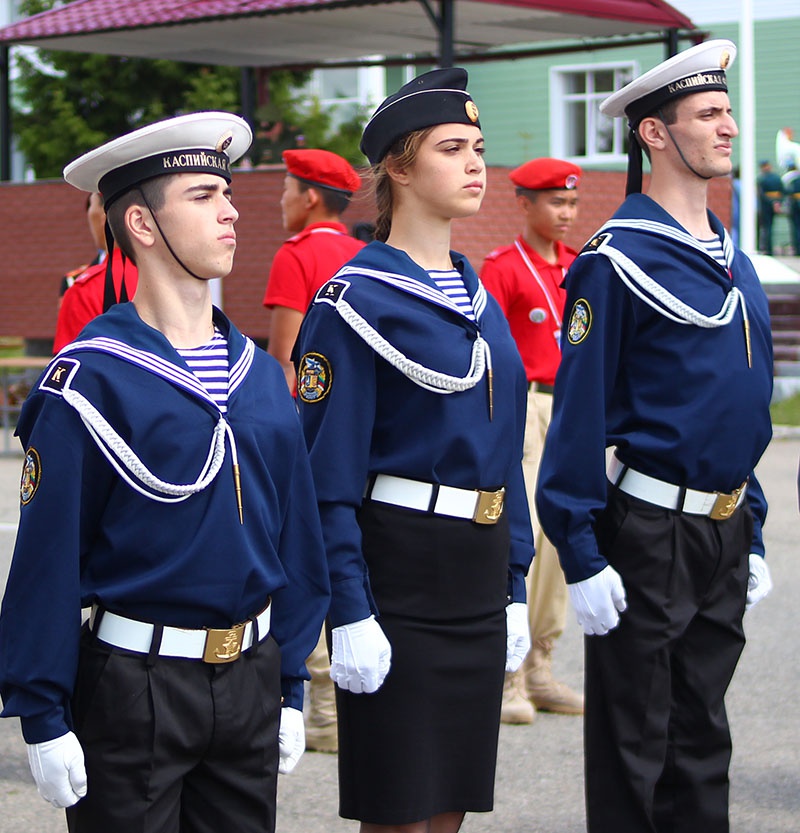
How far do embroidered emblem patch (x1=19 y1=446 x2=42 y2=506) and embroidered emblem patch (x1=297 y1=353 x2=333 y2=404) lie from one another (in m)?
0.84

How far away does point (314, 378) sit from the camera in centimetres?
370

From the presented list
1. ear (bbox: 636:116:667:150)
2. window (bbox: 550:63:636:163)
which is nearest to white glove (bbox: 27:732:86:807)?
ear (bbox: 636:116:667:150)

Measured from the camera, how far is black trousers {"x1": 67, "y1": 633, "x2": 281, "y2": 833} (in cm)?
298

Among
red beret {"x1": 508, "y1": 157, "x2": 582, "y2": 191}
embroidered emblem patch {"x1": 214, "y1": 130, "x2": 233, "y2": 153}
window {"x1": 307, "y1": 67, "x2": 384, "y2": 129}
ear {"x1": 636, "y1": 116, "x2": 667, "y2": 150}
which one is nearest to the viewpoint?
embroidered emblem patch {"x1": 214, "y1": 130, "x2": 233, "y2": 153}

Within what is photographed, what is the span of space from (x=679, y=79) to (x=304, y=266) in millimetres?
2243

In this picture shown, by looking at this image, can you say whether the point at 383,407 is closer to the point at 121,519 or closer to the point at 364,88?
the point at 121,519

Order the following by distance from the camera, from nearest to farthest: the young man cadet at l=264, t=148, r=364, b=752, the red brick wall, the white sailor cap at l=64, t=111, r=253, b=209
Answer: the white sailor cap at l=64, t=111, r=253, b=209 → the young man cadet at l=264, t=148, r=364, b=752 → the red brick wall

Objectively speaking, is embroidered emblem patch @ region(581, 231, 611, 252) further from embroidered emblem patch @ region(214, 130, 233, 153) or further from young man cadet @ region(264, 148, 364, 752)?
young man cadet @ region(264, 148, 364, 752)

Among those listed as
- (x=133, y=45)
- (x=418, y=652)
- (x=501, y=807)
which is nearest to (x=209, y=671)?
(x=418, y=652)

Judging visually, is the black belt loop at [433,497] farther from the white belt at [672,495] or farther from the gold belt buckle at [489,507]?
the white belt at [672,495]

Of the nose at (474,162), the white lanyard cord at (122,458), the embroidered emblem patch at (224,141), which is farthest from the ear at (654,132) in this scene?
the white lanyard cord at (122,458)

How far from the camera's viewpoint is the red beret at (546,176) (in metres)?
6.58

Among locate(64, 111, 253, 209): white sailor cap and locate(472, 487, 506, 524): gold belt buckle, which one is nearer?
locate(64, 111, 253, 209): white sailor cap

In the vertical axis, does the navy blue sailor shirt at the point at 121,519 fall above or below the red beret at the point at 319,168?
below
